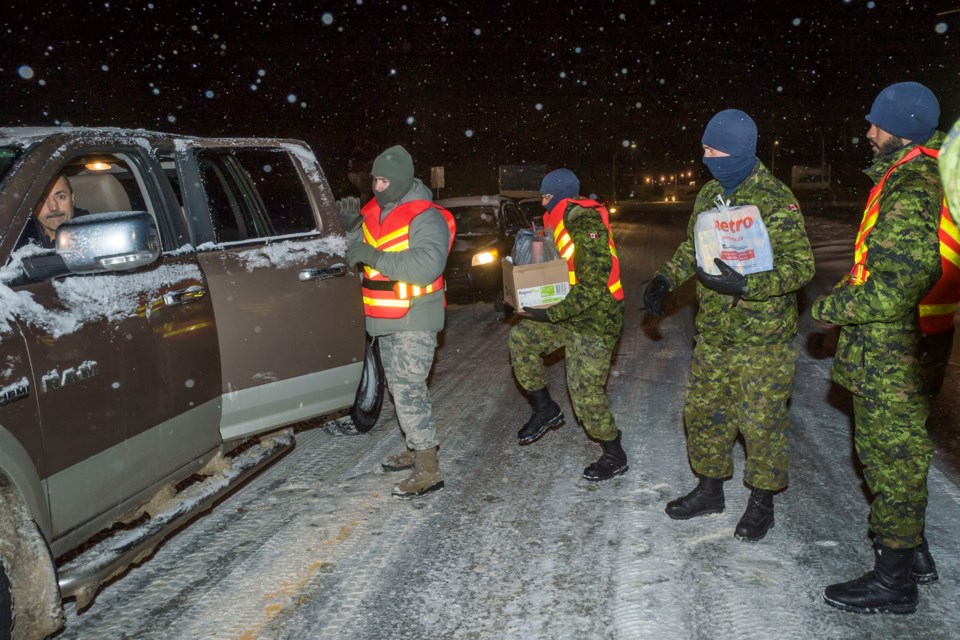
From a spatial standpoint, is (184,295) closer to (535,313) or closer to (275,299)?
(275,299)

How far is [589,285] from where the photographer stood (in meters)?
4.64

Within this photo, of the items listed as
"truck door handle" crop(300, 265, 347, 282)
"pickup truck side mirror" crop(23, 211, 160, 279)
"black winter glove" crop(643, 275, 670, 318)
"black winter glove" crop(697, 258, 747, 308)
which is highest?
"pickup truck side mirror" crop(23, 211, 160, 279)

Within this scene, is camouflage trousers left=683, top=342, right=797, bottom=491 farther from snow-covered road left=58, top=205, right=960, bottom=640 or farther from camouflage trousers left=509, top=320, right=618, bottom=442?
camouflage trousers left=509, top=320, right=618, bottom=442

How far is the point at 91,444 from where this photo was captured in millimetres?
2922

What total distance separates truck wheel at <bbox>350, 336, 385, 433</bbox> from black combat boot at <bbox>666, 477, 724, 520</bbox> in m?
2.44

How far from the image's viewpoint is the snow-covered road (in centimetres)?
327

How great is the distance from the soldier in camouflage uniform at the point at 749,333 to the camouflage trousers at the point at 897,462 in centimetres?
53

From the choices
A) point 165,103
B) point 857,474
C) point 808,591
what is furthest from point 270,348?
point 165,103

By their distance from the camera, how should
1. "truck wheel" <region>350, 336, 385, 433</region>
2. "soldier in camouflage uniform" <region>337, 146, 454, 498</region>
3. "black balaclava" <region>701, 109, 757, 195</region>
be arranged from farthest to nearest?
"truck wheel" <region>350, 336, 385, 433</region> < "soldier in camouflage uniform" <region>337, 146, 454, 498</region> < "black balaclava" <region>701, 109, 757, 195</region>

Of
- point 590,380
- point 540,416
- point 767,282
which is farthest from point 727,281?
point 540,416

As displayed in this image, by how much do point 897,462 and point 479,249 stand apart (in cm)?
881

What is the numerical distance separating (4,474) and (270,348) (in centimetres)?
160

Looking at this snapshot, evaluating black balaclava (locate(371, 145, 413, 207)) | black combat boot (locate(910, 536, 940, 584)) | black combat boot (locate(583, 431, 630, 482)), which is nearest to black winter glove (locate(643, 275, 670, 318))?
black combat boot (locate(583, 431, 630, 482))

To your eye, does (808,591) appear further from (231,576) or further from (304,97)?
(304,97)
